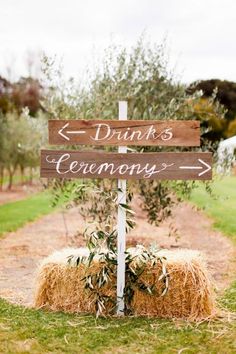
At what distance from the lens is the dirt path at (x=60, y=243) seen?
10071mm

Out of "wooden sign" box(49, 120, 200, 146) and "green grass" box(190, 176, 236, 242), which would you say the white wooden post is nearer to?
"wooden sign" box(49, 120, 200, 146)

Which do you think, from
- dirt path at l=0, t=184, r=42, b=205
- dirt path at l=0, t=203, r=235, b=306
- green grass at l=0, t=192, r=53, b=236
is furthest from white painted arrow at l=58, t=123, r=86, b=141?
dirt path at l=0, t=184, r=42, b=205

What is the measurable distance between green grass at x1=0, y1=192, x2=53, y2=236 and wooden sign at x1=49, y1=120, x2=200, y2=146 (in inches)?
316

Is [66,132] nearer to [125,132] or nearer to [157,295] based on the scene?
[125,132]

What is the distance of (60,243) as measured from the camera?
48.5 feet

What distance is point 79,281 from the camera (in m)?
7.66

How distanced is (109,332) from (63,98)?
23.1 feet

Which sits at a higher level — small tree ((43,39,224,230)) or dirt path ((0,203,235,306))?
small tree ((43,39,224,230))

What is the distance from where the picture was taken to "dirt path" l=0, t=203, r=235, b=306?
1007 centimetres

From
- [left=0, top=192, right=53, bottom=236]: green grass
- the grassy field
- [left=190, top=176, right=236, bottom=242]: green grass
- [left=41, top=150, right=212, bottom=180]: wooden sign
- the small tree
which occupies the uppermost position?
the small tree

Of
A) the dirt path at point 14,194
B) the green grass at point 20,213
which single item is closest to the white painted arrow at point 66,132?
the green grass at point 20,213

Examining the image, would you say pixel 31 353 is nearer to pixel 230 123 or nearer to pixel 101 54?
pixel 101 54

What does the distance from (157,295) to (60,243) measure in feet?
24.9

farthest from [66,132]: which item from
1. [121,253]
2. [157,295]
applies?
[157,295]
